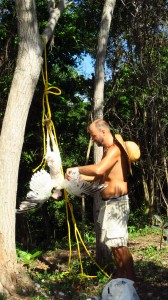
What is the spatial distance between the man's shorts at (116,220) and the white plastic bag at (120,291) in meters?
0.69

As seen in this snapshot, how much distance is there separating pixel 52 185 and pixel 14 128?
2.27 ft

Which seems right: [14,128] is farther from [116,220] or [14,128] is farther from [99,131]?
[116,220]

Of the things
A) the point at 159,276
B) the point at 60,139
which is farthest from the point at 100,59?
the point at 60,139

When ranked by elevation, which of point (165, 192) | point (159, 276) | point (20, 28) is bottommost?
point (159, 276)

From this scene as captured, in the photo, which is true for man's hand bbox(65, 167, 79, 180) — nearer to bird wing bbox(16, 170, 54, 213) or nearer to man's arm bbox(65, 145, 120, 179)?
man's arm bbox(65, 145, 120, 179)

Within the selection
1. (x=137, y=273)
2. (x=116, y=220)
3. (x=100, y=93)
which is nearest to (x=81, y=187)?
(x=116, y=220)

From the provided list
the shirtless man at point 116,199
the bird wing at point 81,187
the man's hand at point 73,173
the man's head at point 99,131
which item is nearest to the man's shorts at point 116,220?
the shirtless man at point 116,199

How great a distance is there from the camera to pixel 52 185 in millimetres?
4047

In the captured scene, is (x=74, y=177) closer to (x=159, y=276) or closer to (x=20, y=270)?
(x=20, y=270)

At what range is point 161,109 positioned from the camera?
9195 millimetres

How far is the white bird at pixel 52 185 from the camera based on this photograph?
3.96 m

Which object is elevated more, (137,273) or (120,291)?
(120,291)

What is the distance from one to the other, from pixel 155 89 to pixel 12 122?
5276 mm

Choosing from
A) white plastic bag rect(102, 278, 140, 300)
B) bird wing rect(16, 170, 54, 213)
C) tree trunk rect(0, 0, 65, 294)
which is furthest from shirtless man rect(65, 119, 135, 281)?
tree trunk rect(0, 0, 65, 294)
